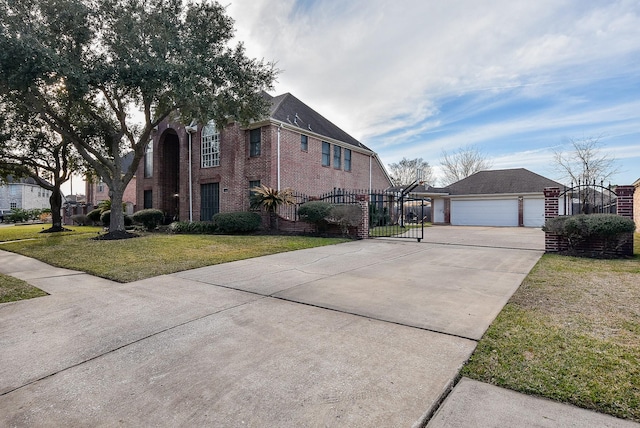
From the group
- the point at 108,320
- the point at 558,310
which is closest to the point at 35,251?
the point at 108,320

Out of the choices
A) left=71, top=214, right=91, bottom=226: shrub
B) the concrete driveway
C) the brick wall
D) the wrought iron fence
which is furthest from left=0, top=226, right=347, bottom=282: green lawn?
left=71, top=214, right=91, bottom=226: shrub

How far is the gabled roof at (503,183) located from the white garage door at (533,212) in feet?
2.64

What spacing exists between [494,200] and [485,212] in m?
1.12

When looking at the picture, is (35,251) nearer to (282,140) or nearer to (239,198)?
(239,198)

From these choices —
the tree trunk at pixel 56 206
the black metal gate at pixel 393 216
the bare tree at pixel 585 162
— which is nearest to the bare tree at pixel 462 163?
the black metal gate at pixel 393 216

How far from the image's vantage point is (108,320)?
3926 millimetres

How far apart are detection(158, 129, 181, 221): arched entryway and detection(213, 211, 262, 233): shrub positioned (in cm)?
809

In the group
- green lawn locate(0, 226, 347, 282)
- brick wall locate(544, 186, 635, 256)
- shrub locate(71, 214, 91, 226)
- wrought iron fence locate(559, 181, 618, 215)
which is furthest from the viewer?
shrub locate(71, 214, 91, 226)

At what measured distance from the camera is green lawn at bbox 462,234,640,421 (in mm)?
2292

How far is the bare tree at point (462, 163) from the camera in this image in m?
40.1

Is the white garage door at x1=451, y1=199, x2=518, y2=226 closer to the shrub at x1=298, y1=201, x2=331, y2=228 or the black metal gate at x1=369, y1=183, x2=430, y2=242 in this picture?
the black metal gate at x1=369, y1=183, x2=430, y2=242

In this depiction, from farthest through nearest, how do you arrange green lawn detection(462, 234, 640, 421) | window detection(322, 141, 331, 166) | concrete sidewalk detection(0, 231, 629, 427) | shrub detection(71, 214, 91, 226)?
shrub detection(71, 214, 91, 226) < window detection(322, 141, 331, 166) < green lawn detection(462, 234, 640, 421) < concrete sidewalk detection(0, 231, 629, 427)

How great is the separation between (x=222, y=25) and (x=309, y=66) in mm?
3656

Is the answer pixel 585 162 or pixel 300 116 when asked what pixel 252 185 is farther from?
pixel 585 162
